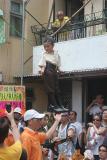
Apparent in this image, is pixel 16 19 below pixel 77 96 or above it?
above

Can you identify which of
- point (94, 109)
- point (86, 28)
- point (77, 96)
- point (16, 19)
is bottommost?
point (94, 109)

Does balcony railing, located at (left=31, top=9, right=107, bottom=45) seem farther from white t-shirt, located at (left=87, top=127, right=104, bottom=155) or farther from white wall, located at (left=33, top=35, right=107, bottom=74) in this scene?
white t-shirt, located at (left=87, top=127, right=104, bottom=155)

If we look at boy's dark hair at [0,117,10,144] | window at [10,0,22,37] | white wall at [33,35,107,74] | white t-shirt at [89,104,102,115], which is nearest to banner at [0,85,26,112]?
white t-shirt at [89,104,102,115]

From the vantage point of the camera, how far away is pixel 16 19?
51.1ft

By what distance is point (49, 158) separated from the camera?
905 centimetres

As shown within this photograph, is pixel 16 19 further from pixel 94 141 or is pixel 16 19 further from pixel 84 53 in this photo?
pixel 94 141

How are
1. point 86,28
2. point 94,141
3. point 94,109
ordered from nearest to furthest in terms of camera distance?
point 94,141
point 94,109
point 86,28

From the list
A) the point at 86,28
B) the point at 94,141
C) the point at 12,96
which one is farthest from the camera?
the point at 86,28

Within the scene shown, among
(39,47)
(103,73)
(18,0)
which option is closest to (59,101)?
(103,73)

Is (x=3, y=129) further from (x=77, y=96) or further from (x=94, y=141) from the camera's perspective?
(x=77, y=96)

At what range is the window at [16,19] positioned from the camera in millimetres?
15430

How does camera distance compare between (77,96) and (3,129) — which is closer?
(3,129)

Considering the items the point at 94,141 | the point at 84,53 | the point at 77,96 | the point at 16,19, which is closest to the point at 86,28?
the point at 84,53

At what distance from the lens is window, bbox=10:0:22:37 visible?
15430 millimetres
